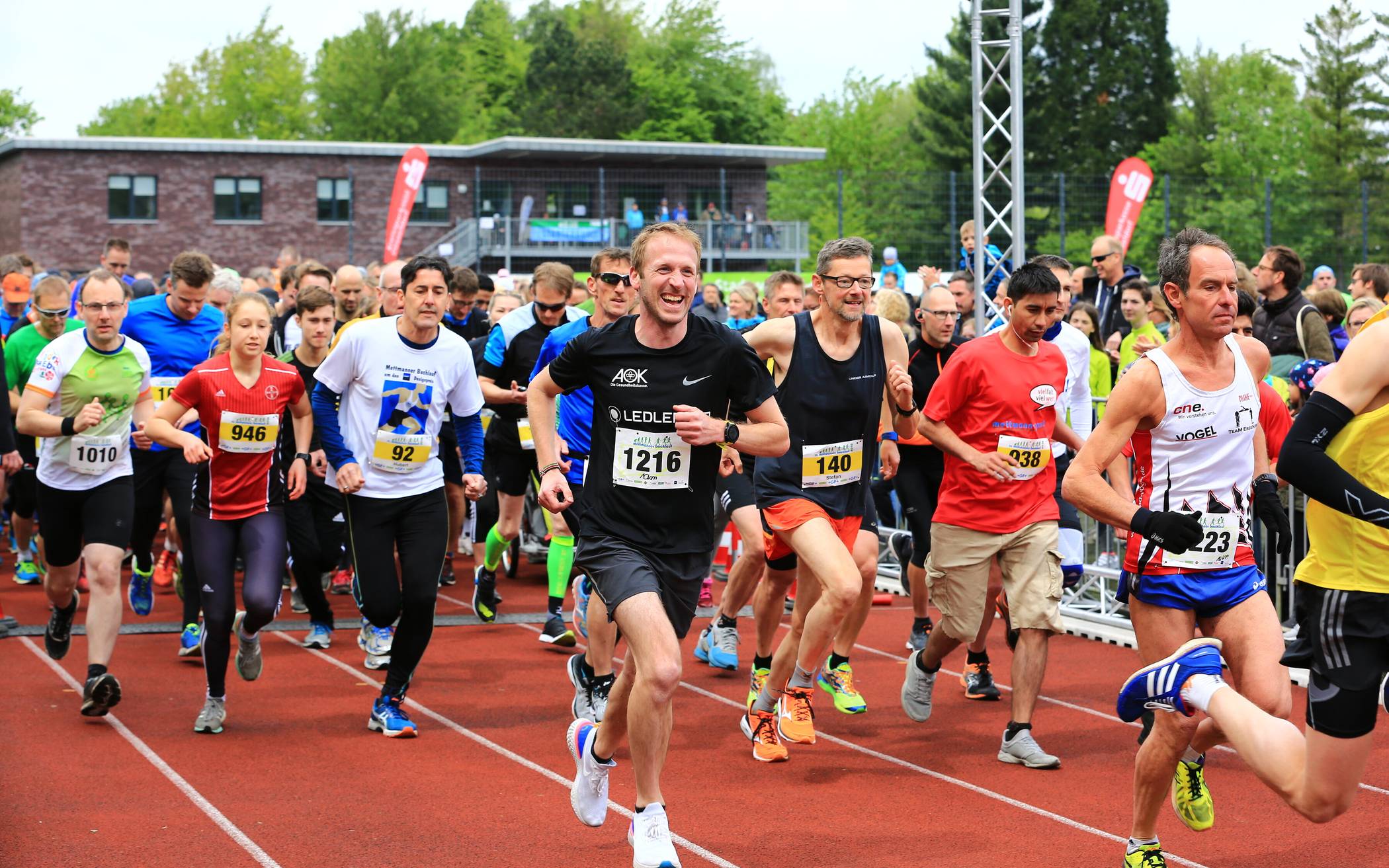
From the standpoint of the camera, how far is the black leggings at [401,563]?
23.7ft

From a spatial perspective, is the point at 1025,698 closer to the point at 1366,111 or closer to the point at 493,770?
the point at 493,770

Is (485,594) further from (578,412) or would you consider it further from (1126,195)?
(1126,195)

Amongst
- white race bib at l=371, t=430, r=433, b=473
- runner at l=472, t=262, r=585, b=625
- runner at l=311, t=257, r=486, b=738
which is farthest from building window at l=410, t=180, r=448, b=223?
white race bib at l=371, t=430, r=433, b=473

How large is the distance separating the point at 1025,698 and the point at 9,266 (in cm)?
1003

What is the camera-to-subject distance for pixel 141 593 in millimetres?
10641

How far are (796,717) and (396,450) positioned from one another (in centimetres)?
229

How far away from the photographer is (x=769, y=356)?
7184 mm

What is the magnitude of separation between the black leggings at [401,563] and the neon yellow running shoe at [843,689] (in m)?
2.14

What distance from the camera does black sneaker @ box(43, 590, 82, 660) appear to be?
8.24m

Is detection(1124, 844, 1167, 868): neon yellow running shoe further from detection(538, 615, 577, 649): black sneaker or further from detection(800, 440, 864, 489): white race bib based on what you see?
detection(538, 615, 577, 649): black sneaker

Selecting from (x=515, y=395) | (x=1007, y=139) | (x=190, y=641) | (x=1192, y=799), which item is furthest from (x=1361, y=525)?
(x=1007, y=139)

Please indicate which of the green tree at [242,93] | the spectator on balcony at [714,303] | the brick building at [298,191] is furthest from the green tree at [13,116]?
the spectator on balcony at [714,303]

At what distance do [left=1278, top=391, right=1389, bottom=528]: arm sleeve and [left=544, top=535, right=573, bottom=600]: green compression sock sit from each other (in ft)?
18.5

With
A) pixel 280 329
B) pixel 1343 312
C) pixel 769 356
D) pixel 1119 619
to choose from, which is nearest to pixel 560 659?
pixel 769 356
